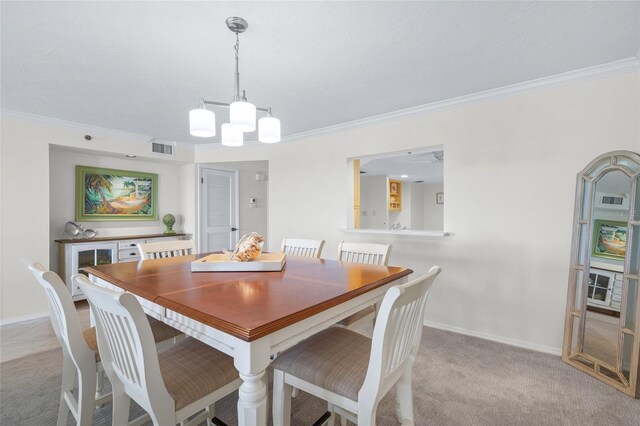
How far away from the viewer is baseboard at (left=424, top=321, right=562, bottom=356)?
242 cm

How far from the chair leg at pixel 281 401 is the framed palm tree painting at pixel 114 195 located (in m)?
3.92

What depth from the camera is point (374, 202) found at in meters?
7.64

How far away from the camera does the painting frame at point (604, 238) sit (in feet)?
6.68

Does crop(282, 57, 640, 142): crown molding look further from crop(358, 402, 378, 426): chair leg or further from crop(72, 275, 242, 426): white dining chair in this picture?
crop(72, 275, 242, 426): white dining chair

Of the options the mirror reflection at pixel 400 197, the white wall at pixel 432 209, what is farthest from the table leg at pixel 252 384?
the white wall at pixel 432 209

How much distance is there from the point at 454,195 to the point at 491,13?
5.13 ft

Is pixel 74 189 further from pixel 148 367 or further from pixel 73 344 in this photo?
pixel 148 367

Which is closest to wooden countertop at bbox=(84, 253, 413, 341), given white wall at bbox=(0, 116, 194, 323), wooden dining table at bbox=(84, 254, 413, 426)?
wooden dining table at bbox=(84, 254, 413, 426)

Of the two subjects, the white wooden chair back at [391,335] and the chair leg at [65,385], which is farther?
the chair leg at [65,385]

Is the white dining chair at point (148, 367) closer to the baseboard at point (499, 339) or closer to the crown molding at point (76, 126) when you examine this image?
the baseboard at point (499, 339)

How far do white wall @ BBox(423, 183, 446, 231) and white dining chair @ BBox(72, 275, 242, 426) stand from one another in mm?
8154

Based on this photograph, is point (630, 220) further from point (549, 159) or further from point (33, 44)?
point (33, 44)

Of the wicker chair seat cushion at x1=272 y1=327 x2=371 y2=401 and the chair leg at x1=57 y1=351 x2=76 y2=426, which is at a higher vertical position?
the wicker chair seat cushion at x1=272 y1=327 x2=371 y2=401

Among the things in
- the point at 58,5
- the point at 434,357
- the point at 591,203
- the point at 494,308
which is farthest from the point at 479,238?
the point at 58,5
